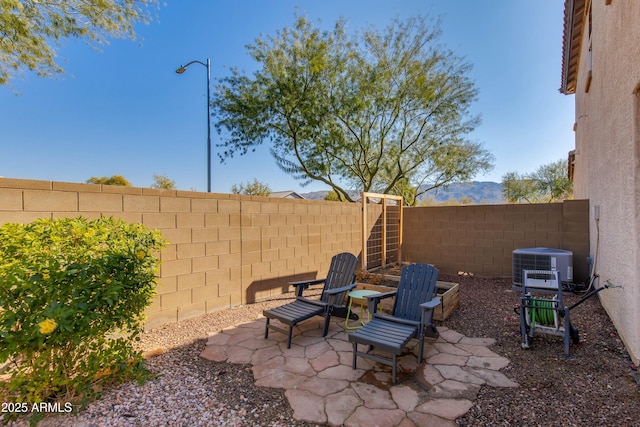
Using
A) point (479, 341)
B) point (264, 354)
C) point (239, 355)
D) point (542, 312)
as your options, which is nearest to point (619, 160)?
point (542, 312)

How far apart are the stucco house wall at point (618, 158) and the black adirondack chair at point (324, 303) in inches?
106

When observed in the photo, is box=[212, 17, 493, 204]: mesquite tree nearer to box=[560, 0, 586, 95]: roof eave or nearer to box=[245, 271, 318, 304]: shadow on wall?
box=[560, 0, 586, 95]: roof eave

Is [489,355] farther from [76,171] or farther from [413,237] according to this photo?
[76,171]

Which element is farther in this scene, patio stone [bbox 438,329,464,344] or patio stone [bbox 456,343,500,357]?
patio stone [bbox 438,329,464,344]

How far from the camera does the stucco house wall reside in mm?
2576

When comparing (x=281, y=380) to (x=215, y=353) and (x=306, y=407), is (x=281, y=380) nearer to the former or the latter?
(x=306, y=407)

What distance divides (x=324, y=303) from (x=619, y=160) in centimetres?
346

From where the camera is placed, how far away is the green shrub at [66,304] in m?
1.81

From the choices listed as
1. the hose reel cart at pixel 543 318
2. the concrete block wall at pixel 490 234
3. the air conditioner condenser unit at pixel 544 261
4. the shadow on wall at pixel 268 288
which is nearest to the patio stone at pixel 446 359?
the hose reel cart at pixel 543 318

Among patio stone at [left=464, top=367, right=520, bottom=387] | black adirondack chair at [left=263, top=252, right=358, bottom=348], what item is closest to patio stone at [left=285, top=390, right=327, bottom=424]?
black adirondack chair at [left=263, top=252, right=358, bottom=348]

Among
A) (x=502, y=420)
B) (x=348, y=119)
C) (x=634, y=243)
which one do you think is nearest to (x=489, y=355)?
(x=502, y=420)

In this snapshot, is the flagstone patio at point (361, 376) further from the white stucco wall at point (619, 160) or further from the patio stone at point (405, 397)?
the white stucco wall at point (619, 160)

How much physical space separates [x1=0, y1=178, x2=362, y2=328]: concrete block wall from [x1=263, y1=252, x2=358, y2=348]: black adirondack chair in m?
1.17

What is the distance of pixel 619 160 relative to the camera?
3107 millimetres
